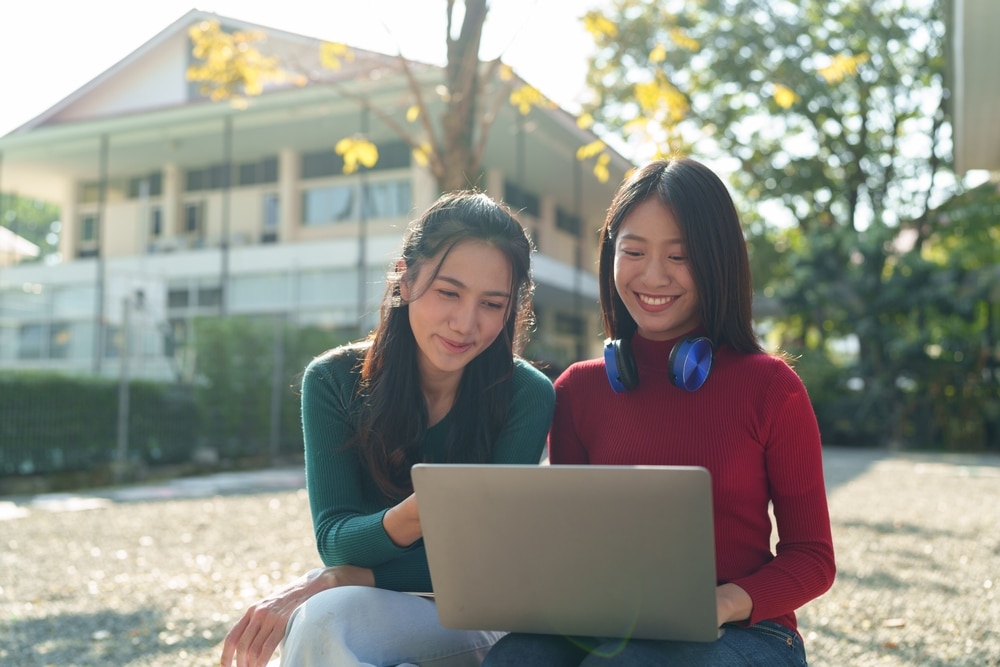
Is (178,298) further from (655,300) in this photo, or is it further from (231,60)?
(655,300)

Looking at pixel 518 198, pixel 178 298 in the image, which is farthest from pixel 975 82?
pixel 178 298

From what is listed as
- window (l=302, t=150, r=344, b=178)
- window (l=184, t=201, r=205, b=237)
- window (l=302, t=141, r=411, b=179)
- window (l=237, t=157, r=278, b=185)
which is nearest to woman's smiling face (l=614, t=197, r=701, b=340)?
window (l=302, t=141, r=411, b=179)

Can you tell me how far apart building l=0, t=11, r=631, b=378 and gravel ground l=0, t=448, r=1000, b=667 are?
652 centimetres

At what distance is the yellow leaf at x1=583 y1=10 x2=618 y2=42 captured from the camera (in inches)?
246

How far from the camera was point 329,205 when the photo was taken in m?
18.4

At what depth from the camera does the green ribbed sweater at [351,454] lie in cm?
215

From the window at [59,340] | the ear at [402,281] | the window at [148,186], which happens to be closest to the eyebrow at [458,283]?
the ear at [402,281]

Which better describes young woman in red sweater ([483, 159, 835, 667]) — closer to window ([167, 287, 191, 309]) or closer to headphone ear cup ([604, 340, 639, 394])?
headphone ear cup ([604, 340, 639, 394])

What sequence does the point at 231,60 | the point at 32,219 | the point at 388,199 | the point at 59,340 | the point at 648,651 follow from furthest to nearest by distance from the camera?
the point at 32,219 < the point at 388,199 < the point at 59,340 < the point at 231,60 < the point at 648,651

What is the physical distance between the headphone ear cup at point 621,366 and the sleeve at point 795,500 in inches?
11.2

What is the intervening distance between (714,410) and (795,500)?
0.24m

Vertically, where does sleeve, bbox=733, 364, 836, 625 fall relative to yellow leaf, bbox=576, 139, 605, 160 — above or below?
below

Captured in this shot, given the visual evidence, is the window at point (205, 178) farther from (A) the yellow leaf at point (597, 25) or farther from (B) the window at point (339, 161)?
(A) the yellow leaf at point (597, 25)

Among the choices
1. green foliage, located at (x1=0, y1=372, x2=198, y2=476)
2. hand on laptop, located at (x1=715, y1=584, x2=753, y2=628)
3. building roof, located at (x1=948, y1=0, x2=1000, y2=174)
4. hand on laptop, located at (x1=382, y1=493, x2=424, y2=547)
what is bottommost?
green foliage, located at (x1=0, y1=372, x2=198, y2=476)
